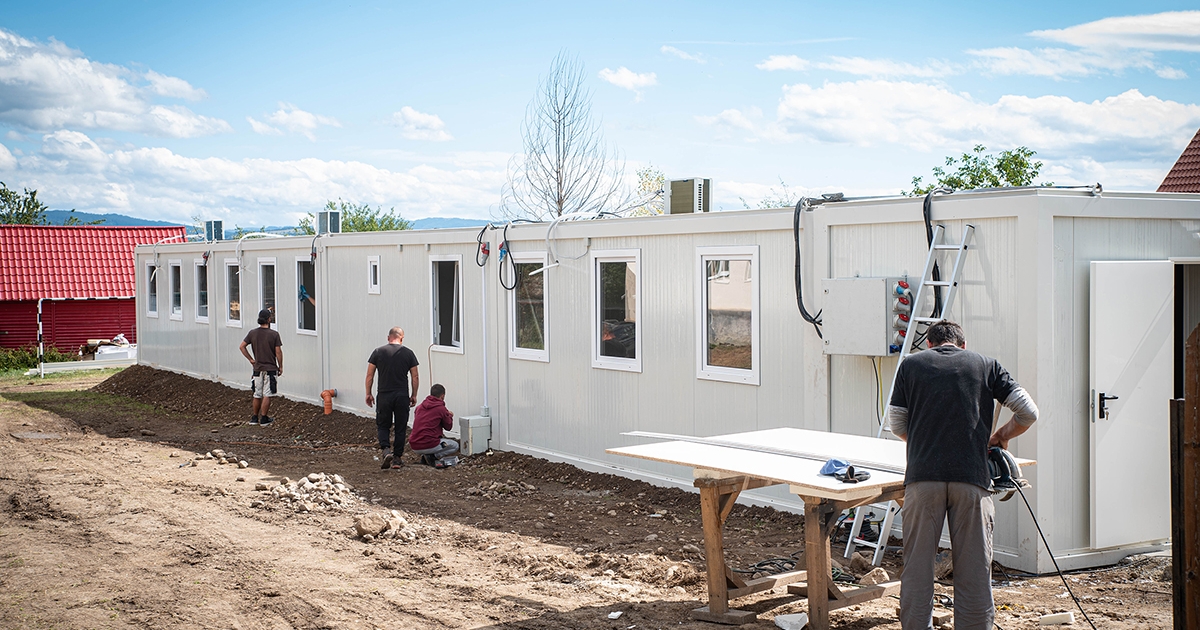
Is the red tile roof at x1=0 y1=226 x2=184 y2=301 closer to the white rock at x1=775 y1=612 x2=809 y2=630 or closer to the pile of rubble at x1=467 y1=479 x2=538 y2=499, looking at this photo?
the pile of rubble at x1=467 y1=479 x2=538 y2=499

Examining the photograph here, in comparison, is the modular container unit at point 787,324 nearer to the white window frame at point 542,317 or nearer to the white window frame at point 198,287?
the white window frame at point 542,317

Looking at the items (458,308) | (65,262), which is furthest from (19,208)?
(458,308)

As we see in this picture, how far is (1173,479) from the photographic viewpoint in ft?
15.4

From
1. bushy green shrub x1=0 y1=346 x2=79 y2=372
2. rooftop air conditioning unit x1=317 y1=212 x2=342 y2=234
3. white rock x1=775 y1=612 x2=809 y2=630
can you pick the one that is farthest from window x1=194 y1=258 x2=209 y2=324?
white rock x1=775 y1=612 x2=809 y2=630

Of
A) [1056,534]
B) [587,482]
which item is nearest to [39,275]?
[587,482]

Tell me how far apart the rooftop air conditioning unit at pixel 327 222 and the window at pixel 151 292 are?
350 inches

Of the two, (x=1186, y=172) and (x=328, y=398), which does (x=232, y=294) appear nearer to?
(x=328, y=398)

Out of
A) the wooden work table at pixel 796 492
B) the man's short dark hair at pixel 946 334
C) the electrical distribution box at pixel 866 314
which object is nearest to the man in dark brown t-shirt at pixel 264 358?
the electrical distribution box at pixel 866 314

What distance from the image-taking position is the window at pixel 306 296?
17609mm

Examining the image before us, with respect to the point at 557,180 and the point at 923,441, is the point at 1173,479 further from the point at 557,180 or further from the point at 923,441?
the point at 557,180

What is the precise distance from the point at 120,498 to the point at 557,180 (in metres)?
30.7

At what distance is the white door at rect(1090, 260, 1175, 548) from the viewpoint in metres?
7.77

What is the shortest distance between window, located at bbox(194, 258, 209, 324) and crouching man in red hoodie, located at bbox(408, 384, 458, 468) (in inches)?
423

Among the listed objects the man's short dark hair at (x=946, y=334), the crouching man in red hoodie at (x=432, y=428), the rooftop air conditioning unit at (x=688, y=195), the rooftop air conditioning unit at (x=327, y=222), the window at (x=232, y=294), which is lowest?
the crouching man in red hoodie at (x=432, y=428)
